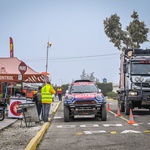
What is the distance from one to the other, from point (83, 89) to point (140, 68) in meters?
4.23

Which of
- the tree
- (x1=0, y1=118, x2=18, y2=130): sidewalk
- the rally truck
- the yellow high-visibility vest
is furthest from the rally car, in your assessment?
the tree

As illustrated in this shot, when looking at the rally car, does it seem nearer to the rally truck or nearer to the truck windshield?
the rally truck

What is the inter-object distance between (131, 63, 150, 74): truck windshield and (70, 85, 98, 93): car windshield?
3.35 m

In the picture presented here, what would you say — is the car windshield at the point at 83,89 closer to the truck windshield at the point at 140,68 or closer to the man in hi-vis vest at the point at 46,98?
the man in hi-vis vest at the point at 46,98

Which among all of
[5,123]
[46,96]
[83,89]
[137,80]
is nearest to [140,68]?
[137,80]

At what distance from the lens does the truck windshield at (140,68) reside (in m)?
→ 22.7

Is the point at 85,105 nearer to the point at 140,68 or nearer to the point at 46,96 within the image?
the point at 46,96

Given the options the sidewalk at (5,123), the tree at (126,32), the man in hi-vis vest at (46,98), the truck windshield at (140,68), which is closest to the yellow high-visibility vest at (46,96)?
the man in hi-vis vest at (46,98)

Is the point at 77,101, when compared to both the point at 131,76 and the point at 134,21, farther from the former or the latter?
the point at 134,21

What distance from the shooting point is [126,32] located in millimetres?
59469

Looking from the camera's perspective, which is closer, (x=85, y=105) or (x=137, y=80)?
(x=85, y=105)

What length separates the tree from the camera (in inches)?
2274

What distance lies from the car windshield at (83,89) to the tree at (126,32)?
1492 inches

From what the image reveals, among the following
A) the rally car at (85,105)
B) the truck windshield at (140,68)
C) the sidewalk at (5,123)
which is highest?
the truck windshield at (140,68)
